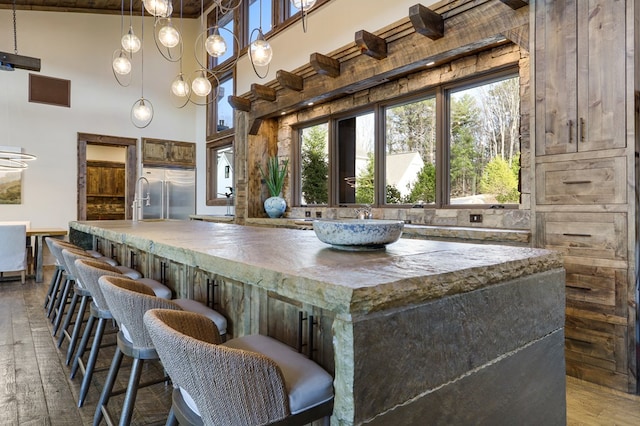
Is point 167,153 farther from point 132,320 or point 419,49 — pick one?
point 132,320

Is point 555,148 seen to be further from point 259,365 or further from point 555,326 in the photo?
point 259,365

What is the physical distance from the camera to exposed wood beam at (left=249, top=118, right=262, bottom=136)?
5.93 meters

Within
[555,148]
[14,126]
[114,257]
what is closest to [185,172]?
[14,126]

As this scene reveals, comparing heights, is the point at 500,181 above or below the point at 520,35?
below

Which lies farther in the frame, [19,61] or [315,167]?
[315,167]

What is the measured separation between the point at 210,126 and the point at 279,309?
7072 millimetres

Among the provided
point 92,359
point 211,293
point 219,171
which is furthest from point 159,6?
point 219,171

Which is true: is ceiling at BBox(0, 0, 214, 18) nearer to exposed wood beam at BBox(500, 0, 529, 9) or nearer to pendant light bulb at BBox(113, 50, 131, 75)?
pendant light bulb at BBox(113, 50, 131, 75)

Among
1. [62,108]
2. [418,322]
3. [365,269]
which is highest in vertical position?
[62,108]

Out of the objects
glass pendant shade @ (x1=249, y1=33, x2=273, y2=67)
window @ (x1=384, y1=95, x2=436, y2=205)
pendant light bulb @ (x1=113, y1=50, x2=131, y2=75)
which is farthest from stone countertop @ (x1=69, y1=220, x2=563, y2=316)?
pendant light bulb @ (x1=113, y1=50, x2=131, y2=75)

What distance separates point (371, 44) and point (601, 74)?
1.95 metres

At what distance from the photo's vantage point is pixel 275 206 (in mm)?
5980

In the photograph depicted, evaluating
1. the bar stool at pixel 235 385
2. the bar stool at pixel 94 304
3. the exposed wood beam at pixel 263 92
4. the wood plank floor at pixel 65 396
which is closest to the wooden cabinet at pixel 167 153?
the exposed wood beam at pixel 263 92

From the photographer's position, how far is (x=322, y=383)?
101 cm
